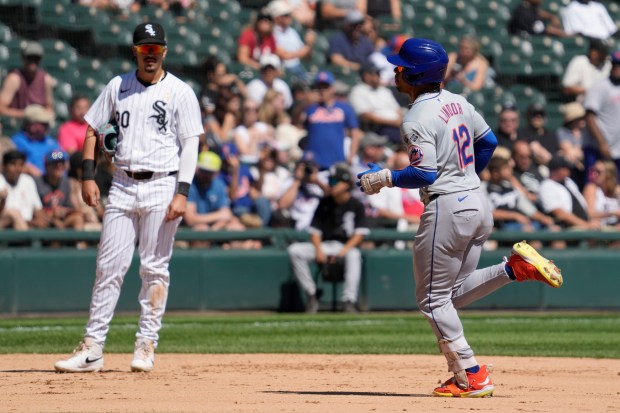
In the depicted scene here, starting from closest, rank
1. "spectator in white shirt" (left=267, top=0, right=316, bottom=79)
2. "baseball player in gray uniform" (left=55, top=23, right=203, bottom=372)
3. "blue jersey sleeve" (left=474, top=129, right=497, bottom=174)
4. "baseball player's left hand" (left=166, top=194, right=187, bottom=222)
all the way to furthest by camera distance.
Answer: "blue jersey sleeve" (left=474, top=129, right=497, bottom=174)
"baseball player's left hand" (left=166, top=194, right=187, bottom=222)
"baseball player in gray uniform" (left=55, top=23, right=203, bottom=372)
"spectator in white shirt" (left=267, top=0, right=316, bottom=79)

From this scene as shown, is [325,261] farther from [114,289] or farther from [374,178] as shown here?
[374,178]

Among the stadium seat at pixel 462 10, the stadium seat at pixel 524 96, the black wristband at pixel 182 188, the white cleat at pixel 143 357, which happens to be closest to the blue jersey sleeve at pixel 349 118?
the stadium seat at pixel 524 96

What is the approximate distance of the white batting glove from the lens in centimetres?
609

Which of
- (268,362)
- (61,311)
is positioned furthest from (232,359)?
(61,311)

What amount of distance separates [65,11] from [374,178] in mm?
10475

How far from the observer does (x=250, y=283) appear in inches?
513

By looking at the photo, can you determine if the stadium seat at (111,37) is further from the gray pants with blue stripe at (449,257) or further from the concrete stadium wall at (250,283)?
the gray pants with blue stripe at (449,257)

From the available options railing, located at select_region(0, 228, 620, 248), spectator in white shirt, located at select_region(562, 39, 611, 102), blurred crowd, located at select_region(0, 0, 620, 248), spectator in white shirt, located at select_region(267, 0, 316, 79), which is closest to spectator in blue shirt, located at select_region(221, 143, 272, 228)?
blurred crowd, located at select_region(0, 0, 620, 248)

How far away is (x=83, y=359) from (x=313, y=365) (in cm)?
168

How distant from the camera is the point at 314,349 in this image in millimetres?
9602

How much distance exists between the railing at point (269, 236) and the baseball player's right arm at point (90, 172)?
192 inches

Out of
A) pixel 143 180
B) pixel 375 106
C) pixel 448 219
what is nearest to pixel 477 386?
pixel 448 219

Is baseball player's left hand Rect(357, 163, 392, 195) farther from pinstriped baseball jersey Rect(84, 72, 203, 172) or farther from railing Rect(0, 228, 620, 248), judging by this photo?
railing Rect(0, 228, 620, 248)

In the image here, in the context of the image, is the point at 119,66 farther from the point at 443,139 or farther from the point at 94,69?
the point at 443,139
